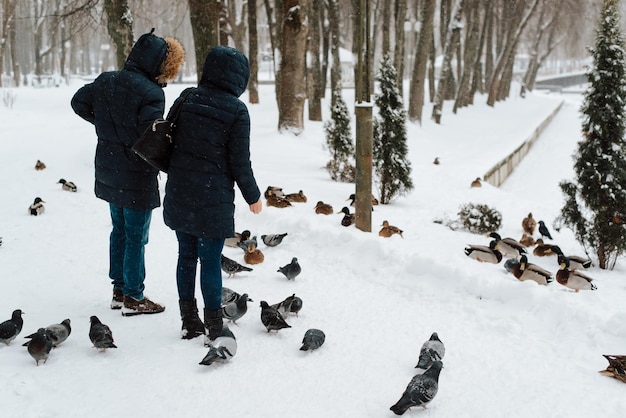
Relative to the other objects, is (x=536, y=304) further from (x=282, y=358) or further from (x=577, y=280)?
(x=282, y=358)

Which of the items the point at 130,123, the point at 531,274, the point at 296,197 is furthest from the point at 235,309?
the point at 296,197

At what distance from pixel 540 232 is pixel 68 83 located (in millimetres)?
33811

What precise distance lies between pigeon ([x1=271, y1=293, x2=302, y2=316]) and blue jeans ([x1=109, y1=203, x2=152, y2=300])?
1.17 meters

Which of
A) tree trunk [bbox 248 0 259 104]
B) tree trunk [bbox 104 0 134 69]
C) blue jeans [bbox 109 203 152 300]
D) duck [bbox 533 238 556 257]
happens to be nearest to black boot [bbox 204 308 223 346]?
blue jeans [bbox 109 203 152 300]

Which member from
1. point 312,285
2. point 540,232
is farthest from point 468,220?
point 312,285

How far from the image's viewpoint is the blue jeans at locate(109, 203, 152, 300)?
455 centimetres

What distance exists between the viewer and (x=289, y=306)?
15.8 feet

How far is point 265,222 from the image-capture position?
8.20m

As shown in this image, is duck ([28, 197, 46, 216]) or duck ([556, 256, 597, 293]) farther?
duck ([28, 197, 46, 216])

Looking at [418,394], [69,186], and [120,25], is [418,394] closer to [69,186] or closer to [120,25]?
[69,186]

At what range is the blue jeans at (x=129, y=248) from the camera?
4.55 metres

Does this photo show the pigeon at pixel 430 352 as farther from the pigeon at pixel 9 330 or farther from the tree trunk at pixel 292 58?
the tree trunk at pixel 292 58

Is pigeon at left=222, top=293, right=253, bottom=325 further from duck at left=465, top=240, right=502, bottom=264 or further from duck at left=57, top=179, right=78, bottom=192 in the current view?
duck at left=57, top=179, right=78, bottom=192

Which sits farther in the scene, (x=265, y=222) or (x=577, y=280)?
(x=265, y=222)
